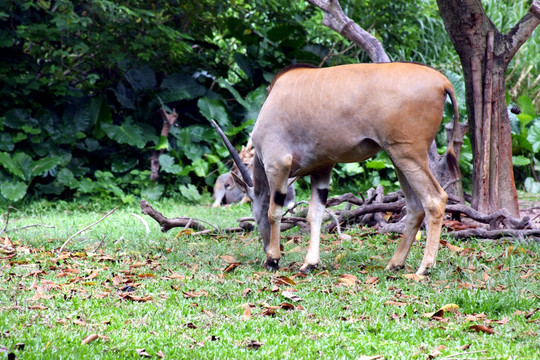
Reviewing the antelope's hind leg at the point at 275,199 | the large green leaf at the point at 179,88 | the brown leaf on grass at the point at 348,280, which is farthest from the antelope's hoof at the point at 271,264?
the large green leaf at the point at 179,88

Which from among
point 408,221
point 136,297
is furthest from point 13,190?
point 408,221

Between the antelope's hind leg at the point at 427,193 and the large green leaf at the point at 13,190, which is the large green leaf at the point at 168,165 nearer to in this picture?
the large green leaf at the point at 13,190

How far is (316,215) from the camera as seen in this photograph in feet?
19.0

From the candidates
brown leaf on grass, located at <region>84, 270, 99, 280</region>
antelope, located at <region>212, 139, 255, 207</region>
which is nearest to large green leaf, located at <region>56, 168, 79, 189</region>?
antelope, located at <region>212, 139, 255, 207</region>

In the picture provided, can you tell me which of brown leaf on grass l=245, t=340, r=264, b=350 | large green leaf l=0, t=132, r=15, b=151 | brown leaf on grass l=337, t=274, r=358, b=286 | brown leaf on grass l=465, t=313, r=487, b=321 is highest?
brown leaf on grass l=465, t=313, r=487, b=321

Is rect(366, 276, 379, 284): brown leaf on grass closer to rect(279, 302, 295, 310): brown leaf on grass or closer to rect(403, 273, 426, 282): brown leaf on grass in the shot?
rect(403, 273, 426, 282): brown leaf on grass

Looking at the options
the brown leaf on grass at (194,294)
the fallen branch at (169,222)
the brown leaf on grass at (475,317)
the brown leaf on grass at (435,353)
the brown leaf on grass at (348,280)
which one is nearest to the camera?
the brown leaf on grass at (435,353)

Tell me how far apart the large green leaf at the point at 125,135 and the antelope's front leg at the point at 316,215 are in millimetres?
7436

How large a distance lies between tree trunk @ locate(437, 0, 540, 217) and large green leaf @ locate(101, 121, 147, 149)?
7.22 meters

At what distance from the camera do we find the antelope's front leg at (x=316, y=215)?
5.60 metres

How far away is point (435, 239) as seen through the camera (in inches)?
207

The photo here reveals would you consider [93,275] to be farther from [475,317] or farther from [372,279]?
[475,317]

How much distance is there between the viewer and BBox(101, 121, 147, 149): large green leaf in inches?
503

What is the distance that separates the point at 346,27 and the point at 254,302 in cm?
438
